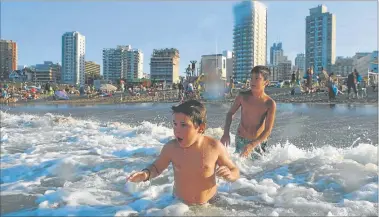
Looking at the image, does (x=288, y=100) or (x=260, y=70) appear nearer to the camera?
(x=260, y=70)

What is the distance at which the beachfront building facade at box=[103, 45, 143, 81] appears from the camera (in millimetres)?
124625

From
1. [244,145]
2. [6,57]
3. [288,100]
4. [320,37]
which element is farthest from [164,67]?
[244,145]

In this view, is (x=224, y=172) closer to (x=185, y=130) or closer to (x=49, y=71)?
(x=185, y=130)

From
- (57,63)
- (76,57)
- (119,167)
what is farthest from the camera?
(57,63)

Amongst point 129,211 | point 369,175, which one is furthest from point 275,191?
point 129,211

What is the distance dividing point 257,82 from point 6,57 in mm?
115338

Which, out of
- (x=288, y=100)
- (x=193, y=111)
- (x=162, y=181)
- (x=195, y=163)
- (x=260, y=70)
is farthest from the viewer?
(x=288, y=100)

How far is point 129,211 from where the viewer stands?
9.93 feet

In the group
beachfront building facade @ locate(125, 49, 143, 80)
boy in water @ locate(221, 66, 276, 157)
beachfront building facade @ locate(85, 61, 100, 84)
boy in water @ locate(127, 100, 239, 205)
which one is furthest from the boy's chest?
beachfront building facade @ locate(125, 49, 143, 80)

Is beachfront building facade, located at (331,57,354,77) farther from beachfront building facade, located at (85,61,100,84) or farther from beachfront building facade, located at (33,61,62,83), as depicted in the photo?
beachfront building facade, located at (33,61,62,83)

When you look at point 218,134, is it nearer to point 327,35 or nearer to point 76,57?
point 327,35

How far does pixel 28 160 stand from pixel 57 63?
126658mm

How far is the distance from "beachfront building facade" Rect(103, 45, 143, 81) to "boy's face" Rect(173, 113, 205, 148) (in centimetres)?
12051

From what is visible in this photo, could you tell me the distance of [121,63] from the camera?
126 m
